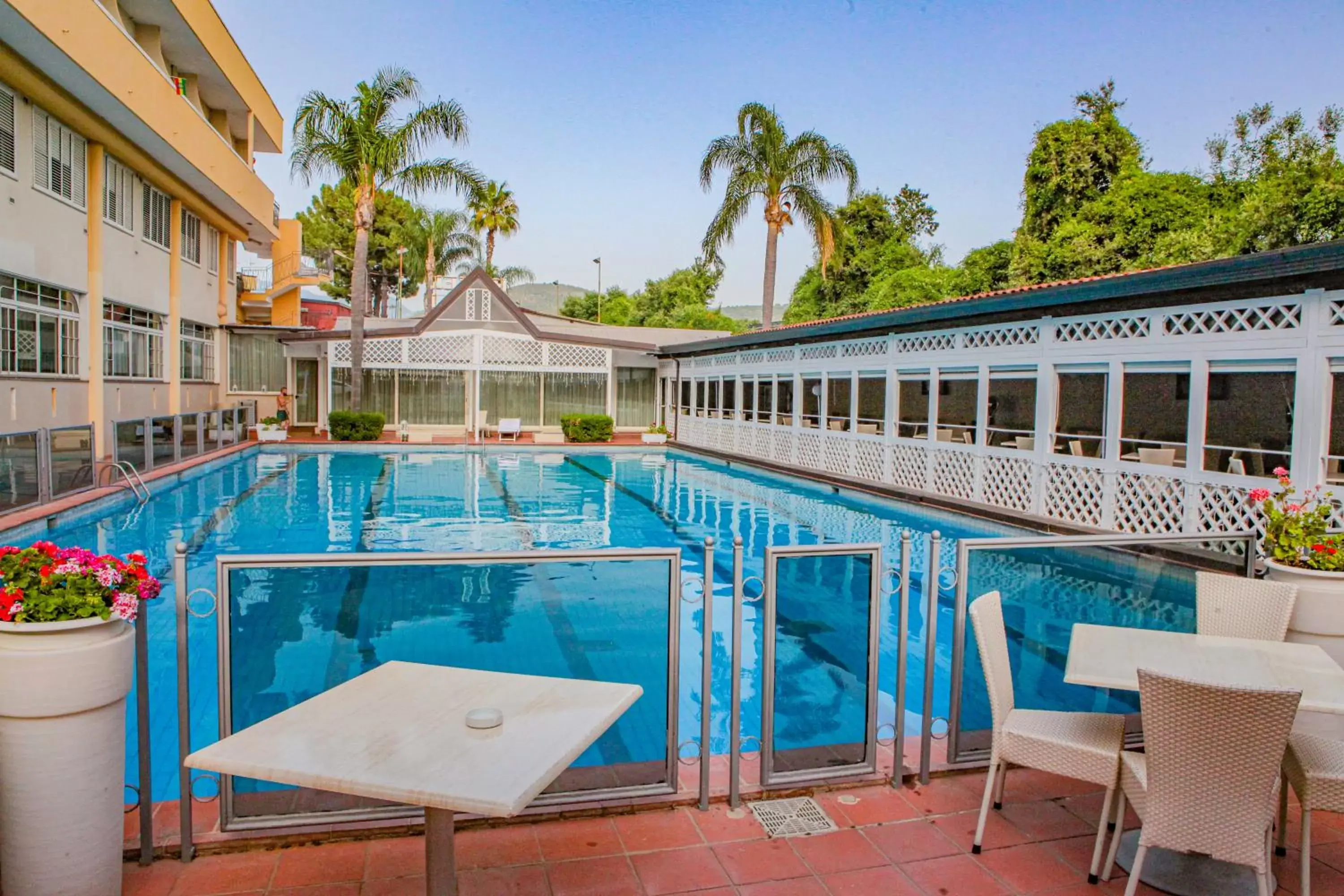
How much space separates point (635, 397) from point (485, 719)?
1118 inches

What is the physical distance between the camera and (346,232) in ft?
161

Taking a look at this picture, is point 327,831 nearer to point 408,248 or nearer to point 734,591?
point 734,591

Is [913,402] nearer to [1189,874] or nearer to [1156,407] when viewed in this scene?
[1156,407]

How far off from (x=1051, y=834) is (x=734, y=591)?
1.47 m

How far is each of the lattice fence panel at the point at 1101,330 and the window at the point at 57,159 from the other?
49.8ft

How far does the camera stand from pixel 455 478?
18047 millimetres

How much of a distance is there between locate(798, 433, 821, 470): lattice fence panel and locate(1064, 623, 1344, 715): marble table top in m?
14.5

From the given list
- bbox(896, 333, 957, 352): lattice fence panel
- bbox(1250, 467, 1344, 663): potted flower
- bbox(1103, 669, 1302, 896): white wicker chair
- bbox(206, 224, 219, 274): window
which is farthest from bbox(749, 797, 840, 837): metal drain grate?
bbox(206, 224, 219, 274): window

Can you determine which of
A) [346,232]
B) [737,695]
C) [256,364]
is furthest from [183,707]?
[346,232]

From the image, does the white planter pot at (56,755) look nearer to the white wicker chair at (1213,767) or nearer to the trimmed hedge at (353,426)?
the white wicker chair at (1213,767)

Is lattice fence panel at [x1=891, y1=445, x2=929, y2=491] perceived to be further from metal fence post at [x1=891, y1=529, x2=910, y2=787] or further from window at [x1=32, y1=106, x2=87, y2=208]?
window at [x1=32, y1=106, x2=87, y2=208]

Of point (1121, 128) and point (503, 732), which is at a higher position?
point (1121, 128)

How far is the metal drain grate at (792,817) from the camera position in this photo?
3318 mm

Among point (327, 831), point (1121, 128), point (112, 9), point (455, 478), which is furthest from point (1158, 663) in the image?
point (1121, 128)
